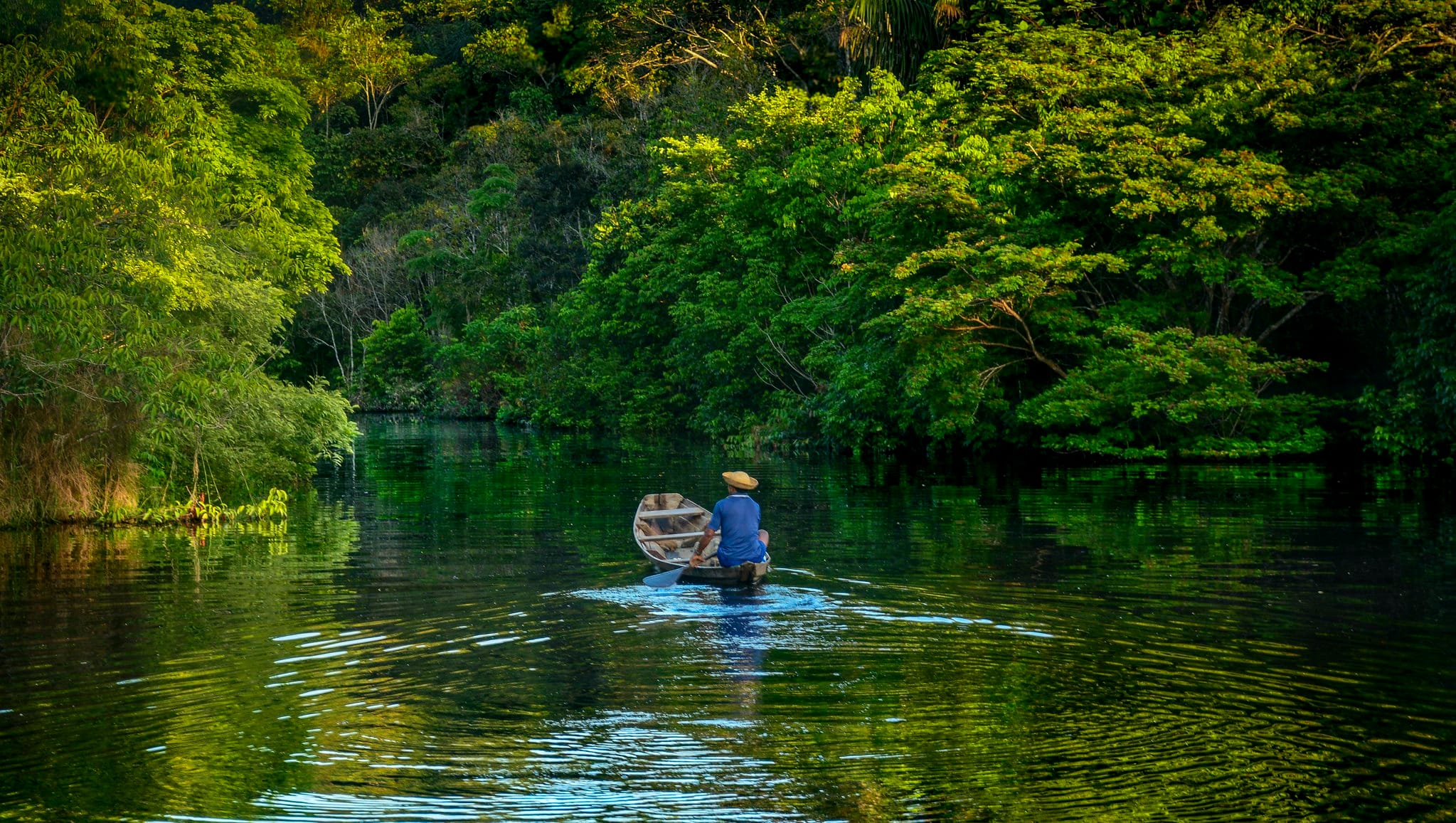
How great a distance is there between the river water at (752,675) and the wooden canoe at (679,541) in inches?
11.9

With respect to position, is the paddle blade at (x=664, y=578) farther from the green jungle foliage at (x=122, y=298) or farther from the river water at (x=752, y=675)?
the green jungle foliage at (x=122, y=298)

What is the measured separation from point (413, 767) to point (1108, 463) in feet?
97.6

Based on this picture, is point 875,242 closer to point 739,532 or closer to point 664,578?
point 664,578

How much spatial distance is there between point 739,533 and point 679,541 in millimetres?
4003

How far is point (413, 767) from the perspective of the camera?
9.83 meters

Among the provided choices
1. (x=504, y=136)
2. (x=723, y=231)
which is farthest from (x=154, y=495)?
(x=504, y=136)

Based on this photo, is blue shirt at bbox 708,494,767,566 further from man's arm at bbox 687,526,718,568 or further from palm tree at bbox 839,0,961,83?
palm tree at bbox 839,0,961,83

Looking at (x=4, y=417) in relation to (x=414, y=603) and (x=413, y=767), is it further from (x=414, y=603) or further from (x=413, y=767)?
(x=413, y=767)

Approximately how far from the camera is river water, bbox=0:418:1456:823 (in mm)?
9250

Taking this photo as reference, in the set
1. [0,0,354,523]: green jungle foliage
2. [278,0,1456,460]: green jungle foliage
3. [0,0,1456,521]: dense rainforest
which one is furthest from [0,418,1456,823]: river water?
[278,0,1456,460]: green jungle foliage

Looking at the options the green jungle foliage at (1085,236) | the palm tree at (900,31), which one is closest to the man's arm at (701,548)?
the green jungle foliage at (1085,236)

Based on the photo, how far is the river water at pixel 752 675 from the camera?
30.3 feet

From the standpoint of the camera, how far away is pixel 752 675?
12.6 metres

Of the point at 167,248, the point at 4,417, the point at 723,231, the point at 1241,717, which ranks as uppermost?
the point at 723,231
